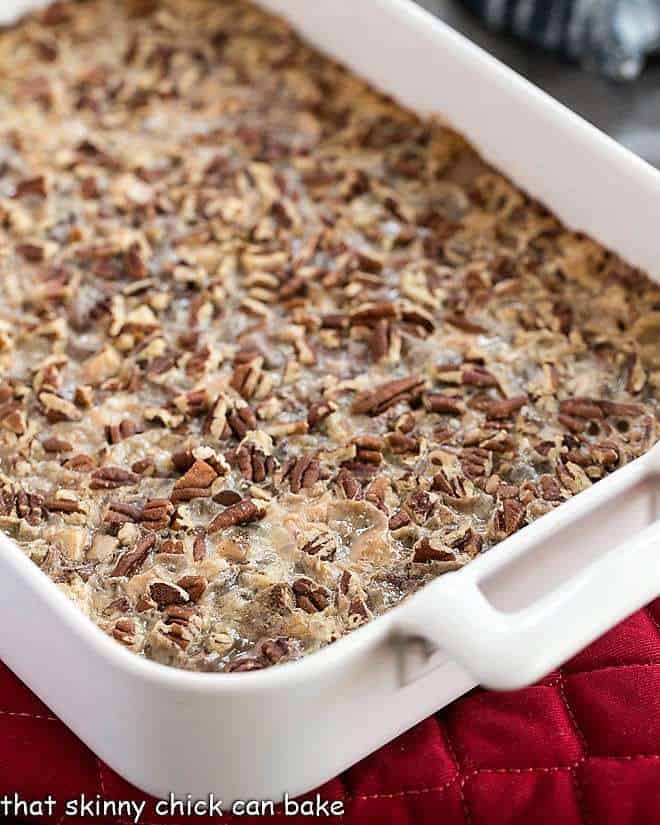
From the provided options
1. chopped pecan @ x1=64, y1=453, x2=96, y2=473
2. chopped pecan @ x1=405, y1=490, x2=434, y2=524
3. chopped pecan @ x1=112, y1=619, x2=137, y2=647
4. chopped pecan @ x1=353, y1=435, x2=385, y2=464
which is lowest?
chopped pecan @ x1=64, y1=453, x2=96, y2=473

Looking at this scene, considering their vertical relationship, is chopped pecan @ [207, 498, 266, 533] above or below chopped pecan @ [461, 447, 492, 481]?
below

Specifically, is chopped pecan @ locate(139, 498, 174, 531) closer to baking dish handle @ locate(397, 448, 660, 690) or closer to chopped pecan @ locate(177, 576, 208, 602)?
chopped pecan @ locate(177, 576, 208, 602)

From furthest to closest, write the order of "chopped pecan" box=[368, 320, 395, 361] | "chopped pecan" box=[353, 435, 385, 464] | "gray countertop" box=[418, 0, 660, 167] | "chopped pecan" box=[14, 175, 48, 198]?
1. "gray countertop" box=[418, 0, 660, 167]
2. "chopped pecan" box=[14, 175, 48, 198]
3. "chopped pecan" box=[368, 320, 395, 361]
4. "chopped pecan" box=[353, 435, 385, 464]

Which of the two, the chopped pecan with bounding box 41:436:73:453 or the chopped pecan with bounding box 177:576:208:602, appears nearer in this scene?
the chopped pecan with bounding box 177:576:208:602

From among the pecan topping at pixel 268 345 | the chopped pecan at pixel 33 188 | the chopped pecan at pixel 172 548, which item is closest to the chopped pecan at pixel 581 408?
the pecan topping at pixel 268 345

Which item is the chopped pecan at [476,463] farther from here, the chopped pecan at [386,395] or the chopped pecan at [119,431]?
the chopped pecan at [119,431]

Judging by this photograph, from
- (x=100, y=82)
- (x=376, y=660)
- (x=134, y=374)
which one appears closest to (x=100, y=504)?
(x=134, y=374)

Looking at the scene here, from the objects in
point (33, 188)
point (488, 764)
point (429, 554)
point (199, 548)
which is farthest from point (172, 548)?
point (33, 188)

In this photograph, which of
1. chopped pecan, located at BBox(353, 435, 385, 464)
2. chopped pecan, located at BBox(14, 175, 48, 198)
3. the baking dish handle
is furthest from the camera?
chopped pecan, located at BBox(14, 175, 48, 198)

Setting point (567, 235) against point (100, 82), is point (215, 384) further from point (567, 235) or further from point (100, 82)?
point (100, 82)

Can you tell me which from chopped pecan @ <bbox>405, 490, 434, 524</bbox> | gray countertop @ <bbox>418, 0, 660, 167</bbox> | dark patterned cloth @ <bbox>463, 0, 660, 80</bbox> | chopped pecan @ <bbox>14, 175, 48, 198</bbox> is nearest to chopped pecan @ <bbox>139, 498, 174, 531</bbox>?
chopped pecan @ <bbox>405, 490, 434, 524</bbox>
